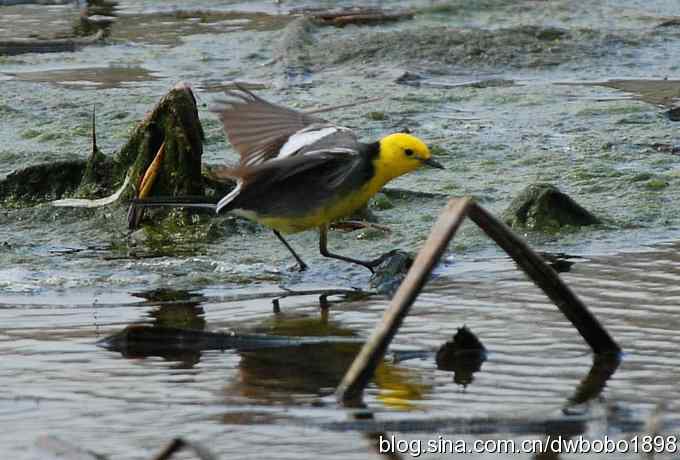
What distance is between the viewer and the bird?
Answer: 6.59 metres

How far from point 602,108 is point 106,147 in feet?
10.7

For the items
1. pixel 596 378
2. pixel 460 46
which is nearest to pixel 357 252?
pixel 596 378

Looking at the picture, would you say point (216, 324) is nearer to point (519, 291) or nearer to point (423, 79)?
point (519, 291)

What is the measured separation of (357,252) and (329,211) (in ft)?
2.25

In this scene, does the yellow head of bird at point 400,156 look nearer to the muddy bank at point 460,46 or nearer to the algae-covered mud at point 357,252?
the algae-covered mud at point 357,252

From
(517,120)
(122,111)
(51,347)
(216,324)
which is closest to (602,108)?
(517,120)

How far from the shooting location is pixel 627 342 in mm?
5648

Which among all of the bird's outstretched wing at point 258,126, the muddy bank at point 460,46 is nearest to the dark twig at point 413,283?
the bird's outstretched wing at point 258,126

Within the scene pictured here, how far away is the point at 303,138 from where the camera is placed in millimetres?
6766

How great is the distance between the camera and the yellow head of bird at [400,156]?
6680mm

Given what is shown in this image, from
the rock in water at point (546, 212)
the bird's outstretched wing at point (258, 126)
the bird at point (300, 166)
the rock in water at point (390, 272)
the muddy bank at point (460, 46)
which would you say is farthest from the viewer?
the muddy bank at point (460, 46)

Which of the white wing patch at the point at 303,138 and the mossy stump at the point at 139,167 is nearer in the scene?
the white wing patch at the point at 303,138

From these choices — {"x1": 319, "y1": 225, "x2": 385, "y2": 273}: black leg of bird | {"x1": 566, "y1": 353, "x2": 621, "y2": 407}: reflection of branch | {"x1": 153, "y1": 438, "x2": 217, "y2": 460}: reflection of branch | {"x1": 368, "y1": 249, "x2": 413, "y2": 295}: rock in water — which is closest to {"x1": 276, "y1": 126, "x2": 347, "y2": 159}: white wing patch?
{"x1": 319, "y1": 225, "x2": 385, "y2": 273}: black leg of bird

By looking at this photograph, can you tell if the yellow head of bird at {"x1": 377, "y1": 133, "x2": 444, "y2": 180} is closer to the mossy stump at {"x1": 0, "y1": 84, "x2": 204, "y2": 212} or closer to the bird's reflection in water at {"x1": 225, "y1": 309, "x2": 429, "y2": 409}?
the bird's reflection in water at {"x1": 225, "y1": 309, "x2": 429, "y2": 409}
